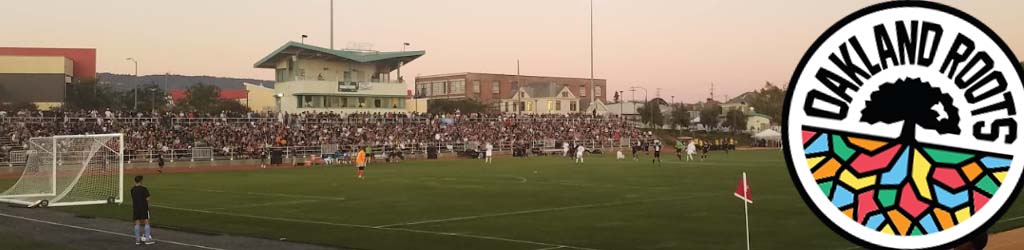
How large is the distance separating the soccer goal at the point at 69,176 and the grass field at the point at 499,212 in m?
1.78

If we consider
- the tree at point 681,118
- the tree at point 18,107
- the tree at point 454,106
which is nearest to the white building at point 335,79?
the tree at point 18,107

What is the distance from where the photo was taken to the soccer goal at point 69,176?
2870 cm

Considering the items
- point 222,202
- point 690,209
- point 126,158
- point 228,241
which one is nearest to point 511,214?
point 690,209

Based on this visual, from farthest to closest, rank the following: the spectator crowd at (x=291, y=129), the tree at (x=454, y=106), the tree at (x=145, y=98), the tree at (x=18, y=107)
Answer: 1. the tree at (x=454, y=106)
2. the tree at (x=145, y=98)
3. the tree at (x=18, y=107)
4. the spectator crowd at (x=291, y=129)

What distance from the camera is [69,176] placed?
3116 centimetres

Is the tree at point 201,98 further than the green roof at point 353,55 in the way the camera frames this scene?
Yes

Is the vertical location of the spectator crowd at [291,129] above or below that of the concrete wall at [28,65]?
below

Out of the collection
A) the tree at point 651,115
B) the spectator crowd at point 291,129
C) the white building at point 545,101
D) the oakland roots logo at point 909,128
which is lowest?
the oakland roots logo at point 909,128

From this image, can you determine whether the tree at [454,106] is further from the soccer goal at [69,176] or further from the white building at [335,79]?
the soccer goal at [69,176]

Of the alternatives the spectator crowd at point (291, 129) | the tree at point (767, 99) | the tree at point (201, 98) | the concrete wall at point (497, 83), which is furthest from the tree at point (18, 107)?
the tree at point (767, 99)

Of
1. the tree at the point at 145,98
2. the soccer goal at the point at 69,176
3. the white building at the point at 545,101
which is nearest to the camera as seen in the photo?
the soccer goal at the point at 69,176

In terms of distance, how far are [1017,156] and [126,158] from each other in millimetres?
56871

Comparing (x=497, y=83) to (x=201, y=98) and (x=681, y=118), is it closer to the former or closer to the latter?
(x=681, y=118)

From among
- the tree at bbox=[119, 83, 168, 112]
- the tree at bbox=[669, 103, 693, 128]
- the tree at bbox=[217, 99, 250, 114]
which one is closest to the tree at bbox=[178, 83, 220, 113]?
the tree at bbox=[217, 99, 250, 114]
